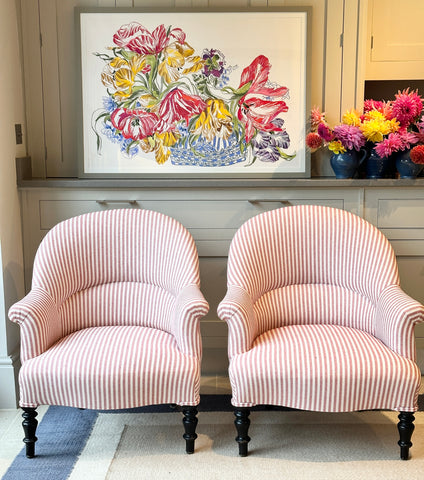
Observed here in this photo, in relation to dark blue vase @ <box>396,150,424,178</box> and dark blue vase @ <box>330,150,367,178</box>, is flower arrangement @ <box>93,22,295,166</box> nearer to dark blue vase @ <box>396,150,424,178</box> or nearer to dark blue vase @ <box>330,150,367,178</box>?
dark blue vase @ <box>330,150,367,178</box>

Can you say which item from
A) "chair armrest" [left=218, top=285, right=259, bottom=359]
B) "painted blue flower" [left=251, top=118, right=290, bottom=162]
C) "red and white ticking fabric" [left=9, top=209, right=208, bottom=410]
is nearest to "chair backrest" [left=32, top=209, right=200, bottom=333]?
"red and white ticking fabric" [left=9, top=209, right=208, bottom=410]

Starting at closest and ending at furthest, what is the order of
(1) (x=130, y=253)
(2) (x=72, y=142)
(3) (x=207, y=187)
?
(1) (x=130, y=253)
(3) (x=207, y=187)
(2) (x=72, y=142)

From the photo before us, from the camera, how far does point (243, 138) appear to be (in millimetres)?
3152

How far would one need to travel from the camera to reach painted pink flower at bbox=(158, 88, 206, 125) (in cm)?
313

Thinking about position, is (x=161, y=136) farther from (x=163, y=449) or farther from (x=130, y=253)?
(x=163, y=449)

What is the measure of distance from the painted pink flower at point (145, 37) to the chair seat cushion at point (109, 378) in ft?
4.95

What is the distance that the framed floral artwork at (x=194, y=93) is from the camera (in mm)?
3098

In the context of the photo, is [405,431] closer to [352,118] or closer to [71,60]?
[352,118]

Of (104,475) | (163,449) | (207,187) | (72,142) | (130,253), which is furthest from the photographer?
(72,142)

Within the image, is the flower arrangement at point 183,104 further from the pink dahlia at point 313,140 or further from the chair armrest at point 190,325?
the chair armrest at point 190,325

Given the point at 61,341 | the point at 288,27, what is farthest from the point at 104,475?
the point at 288,27

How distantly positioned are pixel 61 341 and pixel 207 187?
1.01 meters

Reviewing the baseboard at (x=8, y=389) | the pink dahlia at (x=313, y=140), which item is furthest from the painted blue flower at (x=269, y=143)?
the baseboard at (x=8, y=389)

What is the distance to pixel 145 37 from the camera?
311cm
